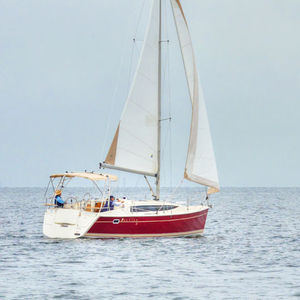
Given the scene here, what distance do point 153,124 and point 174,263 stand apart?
38.2 feet

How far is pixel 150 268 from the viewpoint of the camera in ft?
84.4

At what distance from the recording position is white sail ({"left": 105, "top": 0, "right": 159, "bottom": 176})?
119ft

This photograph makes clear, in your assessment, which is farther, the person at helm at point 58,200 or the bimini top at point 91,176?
the person at helm at point 58,200

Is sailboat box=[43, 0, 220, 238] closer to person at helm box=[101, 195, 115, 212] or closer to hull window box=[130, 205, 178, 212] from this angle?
hull window box=[130, 205, 178, 212]

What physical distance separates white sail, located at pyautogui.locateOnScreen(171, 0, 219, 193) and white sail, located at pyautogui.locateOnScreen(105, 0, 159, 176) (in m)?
1.64

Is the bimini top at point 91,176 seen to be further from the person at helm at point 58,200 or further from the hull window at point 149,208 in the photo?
the hull window at point 149,208

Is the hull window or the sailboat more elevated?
the sailboat

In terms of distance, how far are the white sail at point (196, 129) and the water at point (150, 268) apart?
364 cm

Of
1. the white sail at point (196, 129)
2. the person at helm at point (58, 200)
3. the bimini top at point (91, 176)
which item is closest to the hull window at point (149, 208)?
the bimini top at point (91, 176)

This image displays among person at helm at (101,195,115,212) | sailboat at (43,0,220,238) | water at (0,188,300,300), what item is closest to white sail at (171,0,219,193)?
sailboat at (43,0,220,238)

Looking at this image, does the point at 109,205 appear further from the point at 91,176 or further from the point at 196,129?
the point at 196,129

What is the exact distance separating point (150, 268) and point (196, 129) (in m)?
13.0

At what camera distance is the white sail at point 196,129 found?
36688 millimetres

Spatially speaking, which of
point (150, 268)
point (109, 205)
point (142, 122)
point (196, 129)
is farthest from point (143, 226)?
point (150, 268)
